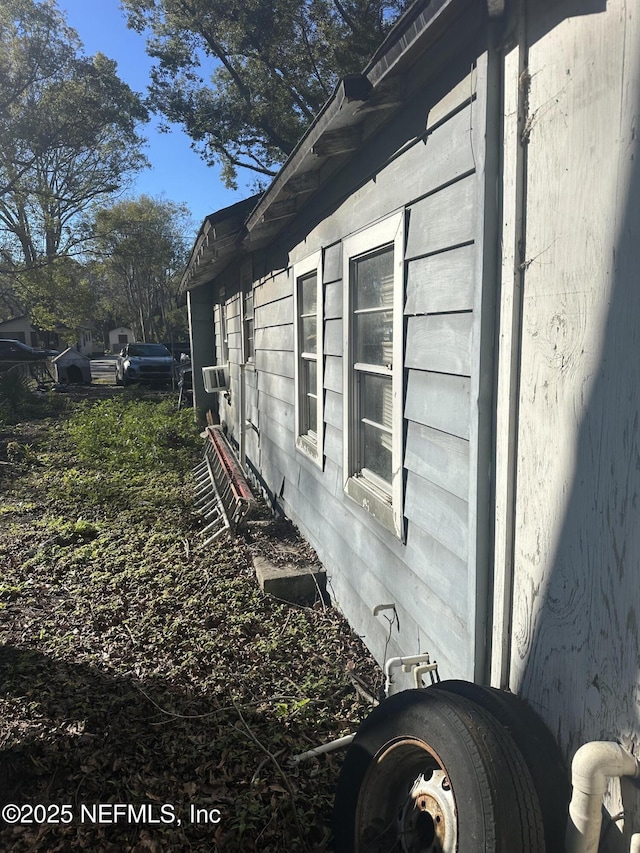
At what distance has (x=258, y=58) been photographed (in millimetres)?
19516

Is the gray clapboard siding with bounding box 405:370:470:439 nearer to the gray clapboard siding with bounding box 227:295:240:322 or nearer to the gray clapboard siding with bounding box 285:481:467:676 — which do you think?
the gray clapboard siding with bounding box 285:481:467:676

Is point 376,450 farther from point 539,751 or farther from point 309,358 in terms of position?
point 539,751

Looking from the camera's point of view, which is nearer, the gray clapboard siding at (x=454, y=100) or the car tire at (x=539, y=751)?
the car tire at (x=539, y=751)

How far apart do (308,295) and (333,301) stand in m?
1.08

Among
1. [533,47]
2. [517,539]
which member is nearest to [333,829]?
[517,539]

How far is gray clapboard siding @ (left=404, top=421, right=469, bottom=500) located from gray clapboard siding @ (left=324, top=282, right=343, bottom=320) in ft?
4.46

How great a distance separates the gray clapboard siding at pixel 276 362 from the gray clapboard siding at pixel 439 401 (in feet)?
8.94

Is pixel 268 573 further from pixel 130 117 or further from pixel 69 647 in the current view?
pixel 130 117

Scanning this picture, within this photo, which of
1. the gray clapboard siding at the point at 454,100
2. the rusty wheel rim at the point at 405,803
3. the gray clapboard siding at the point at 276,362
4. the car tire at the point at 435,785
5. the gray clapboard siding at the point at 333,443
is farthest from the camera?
the gray clapboard siding at the point at 276,362

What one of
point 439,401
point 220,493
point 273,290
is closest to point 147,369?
point 220,493

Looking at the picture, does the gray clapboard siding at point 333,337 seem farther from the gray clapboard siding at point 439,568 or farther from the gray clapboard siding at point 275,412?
the gray clapboard siding at point 439,568

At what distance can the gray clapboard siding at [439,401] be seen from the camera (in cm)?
217

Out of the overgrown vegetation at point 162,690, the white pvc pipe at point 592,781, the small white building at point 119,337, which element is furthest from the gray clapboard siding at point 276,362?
the small white building at point 119,337

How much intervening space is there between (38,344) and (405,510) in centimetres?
6592
